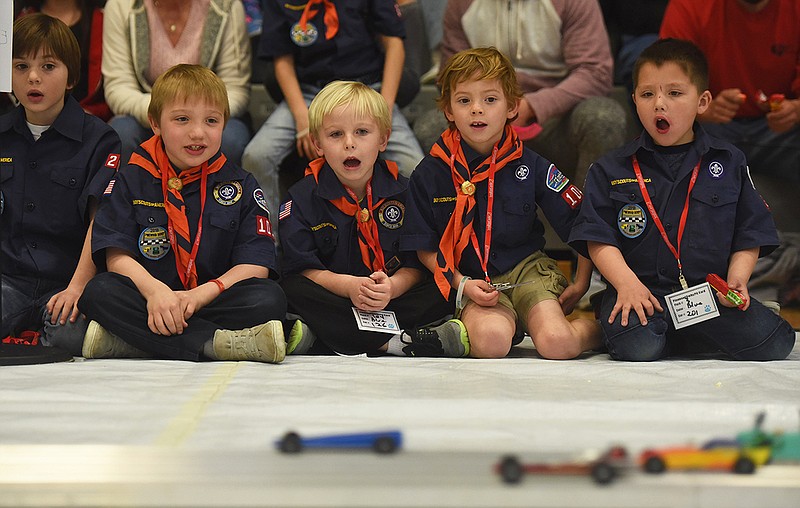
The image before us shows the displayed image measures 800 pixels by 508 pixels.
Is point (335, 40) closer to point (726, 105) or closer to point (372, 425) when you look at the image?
point (726, 105)

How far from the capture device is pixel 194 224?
2.45m

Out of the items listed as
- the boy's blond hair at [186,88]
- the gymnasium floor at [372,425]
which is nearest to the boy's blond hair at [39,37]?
the boy's blond hair at [186,88]

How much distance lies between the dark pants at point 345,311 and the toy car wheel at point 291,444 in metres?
1.02

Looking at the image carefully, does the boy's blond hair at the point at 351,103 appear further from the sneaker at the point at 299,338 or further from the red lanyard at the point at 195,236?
the sneaker at the point at 299,338

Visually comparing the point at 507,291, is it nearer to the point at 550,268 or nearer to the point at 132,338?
the point at 550,268

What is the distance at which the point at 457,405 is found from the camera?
1.70 meters

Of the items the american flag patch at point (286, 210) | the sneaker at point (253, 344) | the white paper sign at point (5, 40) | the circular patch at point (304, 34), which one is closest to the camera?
the white paper sign at point (5, 40)

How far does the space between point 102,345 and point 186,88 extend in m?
0.67

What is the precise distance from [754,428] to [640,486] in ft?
0.92

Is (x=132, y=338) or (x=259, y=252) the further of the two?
(x=259, y=252)

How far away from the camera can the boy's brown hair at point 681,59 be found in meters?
2.39

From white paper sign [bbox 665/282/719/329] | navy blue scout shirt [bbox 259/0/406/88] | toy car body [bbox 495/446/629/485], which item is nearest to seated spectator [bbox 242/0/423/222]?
navy blue scout shirt [bbox 259/0/406/88]

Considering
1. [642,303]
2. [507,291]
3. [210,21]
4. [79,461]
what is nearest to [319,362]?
[507,291]

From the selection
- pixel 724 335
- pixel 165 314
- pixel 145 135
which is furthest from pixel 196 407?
pixel 145 135
